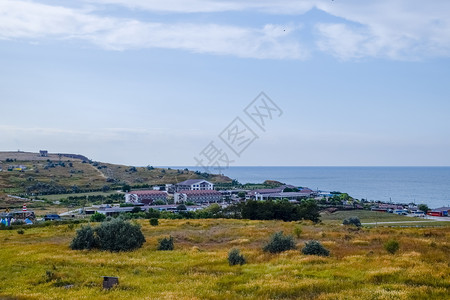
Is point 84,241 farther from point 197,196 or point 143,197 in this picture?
point 197,196

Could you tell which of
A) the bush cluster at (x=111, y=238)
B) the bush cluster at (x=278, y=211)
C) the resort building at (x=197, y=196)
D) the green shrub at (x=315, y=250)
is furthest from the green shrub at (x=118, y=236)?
the resort building at (x=197, y=196)

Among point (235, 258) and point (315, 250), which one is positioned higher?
point (315, 250)

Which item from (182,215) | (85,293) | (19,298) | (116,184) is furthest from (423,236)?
(116,184)

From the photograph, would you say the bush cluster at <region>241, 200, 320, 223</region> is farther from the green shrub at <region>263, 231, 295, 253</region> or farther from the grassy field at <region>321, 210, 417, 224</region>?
the green shrub at <region>263, 231, 295, 253</region>

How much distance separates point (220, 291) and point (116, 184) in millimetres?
143582

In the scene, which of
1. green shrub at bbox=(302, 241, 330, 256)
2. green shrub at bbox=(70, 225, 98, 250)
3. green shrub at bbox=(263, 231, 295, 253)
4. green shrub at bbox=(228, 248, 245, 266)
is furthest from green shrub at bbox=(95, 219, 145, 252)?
green shrub at bbox=(302, 241, 330, 256)

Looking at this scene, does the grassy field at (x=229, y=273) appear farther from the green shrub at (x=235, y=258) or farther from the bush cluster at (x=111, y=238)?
the bush cluster at (x=111, y=238)

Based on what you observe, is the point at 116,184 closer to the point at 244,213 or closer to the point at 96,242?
the point at 244,213

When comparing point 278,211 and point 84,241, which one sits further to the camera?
point 278,211

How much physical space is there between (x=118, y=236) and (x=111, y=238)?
0.68 meters

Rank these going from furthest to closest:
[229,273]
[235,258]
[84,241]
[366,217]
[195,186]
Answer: [195,186]
[366,217]
[84,241]
[235,258]
[229,273]

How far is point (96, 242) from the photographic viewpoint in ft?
96.4

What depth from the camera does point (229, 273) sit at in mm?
19266

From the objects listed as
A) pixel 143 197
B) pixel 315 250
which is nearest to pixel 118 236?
pixel 315 250
